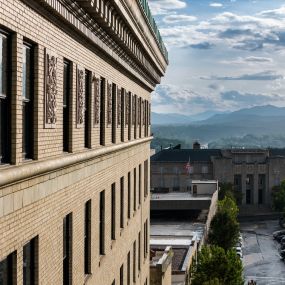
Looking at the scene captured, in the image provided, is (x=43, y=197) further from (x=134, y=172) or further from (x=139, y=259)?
(x=139, y=259)

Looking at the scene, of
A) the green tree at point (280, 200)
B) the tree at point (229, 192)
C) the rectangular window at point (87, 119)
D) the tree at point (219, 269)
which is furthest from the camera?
the tree at point (229, 192)

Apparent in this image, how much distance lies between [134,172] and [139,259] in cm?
469

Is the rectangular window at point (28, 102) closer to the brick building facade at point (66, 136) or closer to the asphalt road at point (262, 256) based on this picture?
the brick building facade at point (66, 136)

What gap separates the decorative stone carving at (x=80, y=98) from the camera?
582 inches

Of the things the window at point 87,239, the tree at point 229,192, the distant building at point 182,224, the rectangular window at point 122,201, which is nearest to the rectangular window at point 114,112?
the rectangular window at point 122,201

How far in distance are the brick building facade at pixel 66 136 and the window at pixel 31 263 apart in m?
0.02

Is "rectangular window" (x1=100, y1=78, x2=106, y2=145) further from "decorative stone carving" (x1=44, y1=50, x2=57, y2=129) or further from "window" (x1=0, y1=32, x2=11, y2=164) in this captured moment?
A: "window" (x1=0, y1=32, x2=11, y2=164)

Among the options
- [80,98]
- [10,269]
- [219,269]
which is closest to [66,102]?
[80,98]

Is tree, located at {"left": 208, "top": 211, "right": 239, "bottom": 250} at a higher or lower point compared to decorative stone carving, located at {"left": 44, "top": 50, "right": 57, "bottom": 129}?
lower

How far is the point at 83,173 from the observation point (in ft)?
50.7

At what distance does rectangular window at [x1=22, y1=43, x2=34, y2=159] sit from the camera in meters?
11.1

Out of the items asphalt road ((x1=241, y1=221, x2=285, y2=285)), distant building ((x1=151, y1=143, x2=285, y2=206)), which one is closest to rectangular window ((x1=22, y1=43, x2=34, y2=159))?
asphalt road ((x1=241, y1=221, x2=285, y2=285))

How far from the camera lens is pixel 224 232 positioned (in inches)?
2790

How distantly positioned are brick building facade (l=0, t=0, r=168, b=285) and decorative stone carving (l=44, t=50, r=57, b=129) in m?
0.02
